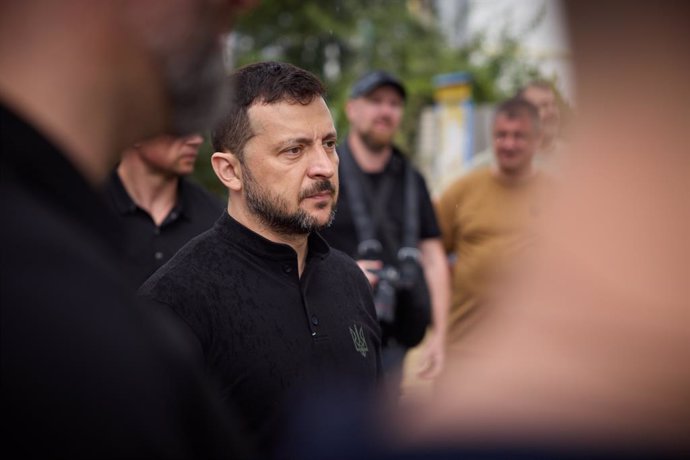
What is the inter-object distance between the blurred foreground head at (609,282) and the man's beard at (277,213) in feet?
5.20

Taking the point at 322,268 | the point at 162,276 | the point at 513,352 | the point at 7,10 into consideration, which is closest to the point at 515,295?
the point at 513,352

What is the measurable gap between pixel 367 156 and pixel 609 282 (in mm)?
3480

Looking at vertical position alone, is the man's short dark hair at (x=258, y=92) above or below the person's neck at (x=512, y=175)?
above

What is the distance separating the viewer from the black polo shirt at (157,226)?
3.19 m

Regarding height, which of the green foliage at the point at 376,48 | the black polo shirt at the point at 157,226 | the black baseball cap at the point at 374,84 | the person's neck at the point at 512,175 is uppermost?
the green foliage at the point at 376,48

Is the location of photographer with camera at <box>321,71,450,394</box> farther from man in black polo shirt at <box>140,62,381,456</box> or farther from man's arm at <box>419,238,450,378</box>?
man in black polo shirt at <box>140,62,381,456</box>

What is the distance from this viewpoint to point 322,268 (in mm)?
Result: 2285

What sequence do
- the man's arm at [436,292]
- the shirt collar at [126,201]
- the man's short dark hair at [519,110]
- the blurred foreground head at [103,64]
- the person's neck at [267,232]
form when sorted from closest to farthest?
1. the blurred foreground head at [103,64]
2. the person's neck at [267,232]
3. the shirt collar at [126,201]
4. the man's arm at [436,292]
5. the man's short dark hair at [519,110]

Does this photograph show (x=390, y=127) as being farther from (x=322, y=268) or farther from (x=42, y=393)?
(x=42, y=393)

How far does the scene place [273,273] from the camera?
2139mm

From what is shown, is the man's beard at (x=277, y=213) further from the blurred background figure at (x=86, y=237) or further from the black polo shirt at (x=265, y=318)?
the blurred background figure at (x=86, y=237)

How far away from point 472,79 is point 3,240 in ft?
39.2

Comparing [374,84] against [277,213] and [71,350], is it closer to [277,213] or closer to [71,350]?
[277,213]

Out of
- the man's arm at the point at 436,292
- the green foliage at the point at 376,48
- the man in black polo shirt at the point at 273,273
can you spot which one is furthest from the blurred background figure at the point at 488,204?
the green foliage at the point at 376,48
